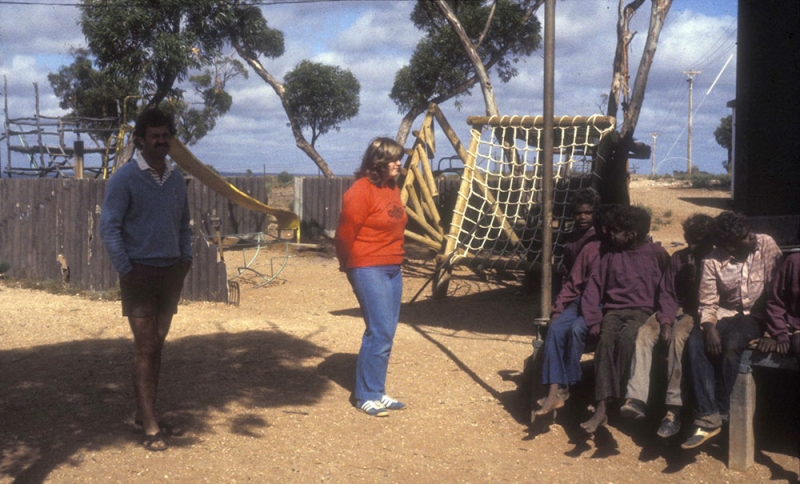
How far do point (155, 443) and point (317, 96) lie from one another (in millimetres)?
26637

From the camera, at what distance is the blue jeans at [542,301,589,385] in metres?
4.89

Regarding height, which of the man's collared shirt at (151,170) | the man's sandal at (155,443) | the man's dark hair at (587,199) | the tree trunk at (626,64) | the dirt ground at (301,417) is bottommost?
the dirt ground at (301,417)

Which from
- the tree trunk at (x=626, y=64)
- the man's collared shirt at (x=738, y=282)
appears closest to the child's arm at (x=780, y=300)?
the man's collared shirt at (x=738, y=282)

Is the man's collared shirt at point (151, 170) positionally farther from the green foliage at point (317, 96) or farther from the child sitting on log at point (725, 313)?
the green foliage at point (317, 96)

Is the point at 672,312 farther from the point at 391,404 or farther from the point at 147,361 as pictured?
the point at 147,361

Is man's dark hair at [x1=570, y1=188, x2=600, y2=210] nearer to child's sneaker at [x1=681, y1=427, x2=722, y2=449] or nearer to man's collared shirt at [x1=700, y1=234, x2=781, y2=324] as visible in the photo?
man's collared shirt at [x1=700, y1=234, x2=781, y2=324]

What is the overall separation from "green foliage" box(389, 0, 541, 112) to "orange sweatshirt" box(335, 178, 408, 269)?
14957mm

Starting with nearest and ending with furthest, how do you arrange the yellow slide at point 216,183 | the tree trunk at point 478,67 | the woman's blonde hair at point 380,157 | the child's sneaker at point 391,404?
the woman's blonde hair at point 380,157
the child's sneaker at point 391,404
the yellow slide at point 216,183
the tree trunk at point 478,67

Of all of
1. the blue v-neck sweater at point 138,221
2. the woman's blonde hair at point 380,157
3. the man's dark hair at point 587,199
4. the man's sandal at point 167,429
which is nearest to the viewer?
the blue v-neck sweater at point 138,221

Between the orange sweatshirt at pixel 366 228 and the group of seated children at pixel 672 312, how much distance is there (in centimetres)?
113

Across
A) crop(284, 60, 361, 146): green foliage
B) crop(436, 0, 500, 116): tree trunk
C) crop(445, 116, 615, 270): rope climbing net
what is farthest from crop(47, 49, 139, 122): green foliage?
crop(445, 116, 615, 270): rope climbing net

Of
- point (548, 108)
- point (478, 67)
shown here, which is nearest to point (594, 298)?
point (548, 108)

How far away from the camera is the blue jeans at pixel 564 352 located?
16.1ft

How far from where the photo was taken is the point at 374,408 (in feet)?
17.4
